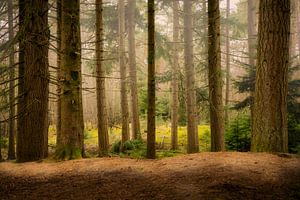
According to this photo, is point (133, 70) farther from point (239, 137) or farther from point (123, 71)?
point (239, 137)

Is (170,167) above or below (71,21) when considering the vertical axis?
below

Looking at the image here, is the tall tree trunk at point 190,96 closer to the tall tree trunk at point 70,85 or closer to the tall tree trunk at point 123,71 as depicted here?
the tall tree trunk at point 123,71

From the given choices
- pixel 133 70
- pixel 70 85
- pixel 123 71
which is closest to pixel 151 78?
pixel 70 85

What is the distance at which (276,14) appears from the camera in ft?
22.8

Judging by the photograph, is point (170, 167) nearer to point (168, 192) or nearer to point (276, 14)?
point (168, 192)

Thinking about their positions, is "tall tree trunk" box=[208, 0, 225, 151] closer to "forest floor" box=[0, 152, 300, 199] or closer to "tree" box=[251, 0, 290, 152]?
"tree" box=[251, 0, 290, 152]

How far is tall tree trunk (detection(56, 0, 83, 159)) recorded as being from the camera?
812 cm

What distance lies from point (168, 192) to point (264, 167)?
2088 mm

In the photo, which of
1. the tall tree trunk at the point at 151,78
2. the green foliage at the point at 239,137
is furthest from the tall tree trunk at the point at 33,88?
the green foliage at the point at 239,137

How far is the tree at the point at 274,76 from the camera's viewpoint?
22.6 ft

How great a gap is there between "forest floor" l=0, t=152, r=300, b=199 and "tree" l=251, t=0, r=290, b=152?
680 mm

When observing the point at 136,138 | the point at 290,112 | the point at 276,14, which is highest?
the point at 276,14

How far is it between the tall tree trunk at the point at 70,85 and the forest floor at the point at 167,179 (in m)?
1.13

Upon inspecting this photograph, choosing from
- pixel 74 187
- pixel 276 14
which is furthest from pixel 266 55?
pixel 74 187
